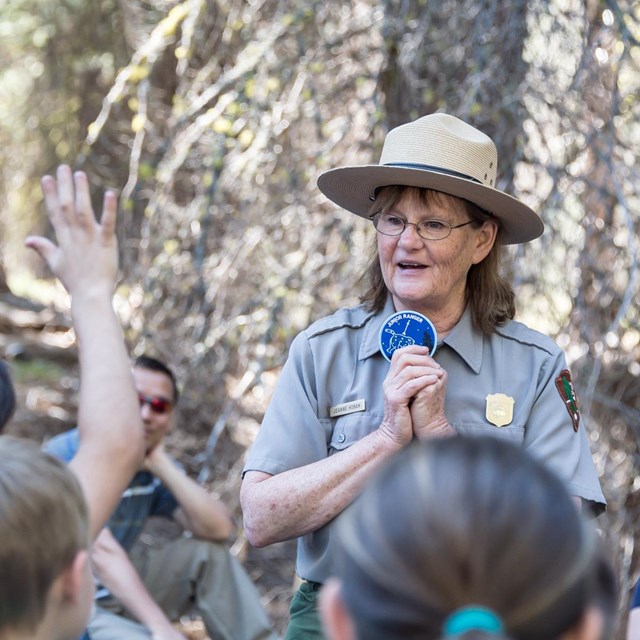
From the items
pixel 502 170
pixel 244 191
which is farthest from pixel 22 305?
pixel 502 170

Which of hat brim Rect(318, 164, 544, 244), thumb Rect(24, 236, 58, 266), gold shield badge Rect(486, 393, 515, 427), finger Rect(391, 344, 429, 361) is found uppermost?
hat brim Rect(318, 164, 544, 244)

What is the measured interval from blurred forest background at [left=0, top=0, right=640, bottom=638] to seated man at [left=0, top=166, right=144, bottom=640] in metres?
1.98

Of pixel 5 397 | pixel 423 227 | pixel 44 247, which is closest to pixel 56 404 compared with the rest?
pixel 5 397

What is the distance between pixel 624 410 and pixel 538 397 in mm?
2061

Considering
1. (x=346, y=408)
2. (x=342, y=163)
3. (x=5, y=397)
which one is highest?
(x=342, y=163)

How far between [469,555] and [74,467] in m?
1.22

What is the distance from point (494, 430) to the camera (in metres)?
2.33

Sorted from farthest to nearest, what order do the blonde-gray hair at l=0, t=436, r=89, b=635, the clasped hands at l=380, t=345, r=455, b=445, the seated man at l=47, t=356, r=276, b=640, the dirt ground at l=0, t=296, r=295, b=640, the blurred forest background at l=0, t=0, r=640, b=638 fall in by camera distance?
1. the dirt ground at l=0, t=296, r=295, b=640
2. the blurred forest background at l=0, t=0, r=640, b=638
3. the seated man at l=47, t=356, r=276, b=640
4. the clasped hands at l=380, t=345, r=455, b=445
5. the blonde-gray hair at l=0, t=436, r=89, b=635

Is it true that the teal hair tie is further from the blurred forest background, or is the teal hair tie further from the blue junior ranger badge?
the blurred forest background

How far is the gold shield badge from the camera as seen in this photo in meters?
2.35

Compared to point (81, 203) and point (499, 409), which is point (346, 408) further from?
point (81, 203)

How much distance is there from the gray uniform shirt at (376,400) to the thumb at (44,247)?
0.62 metres

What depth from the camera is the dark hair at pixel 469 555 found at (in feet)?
3.52

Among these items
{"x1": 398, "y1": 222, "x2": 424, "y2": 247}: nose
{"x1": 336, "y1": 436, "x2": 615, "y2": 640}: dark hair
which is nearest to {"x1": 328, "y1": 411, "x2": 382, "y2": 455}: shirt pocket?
{"x1": 398, "y1": 222, "x2": 424, "y2": 247}: nose
